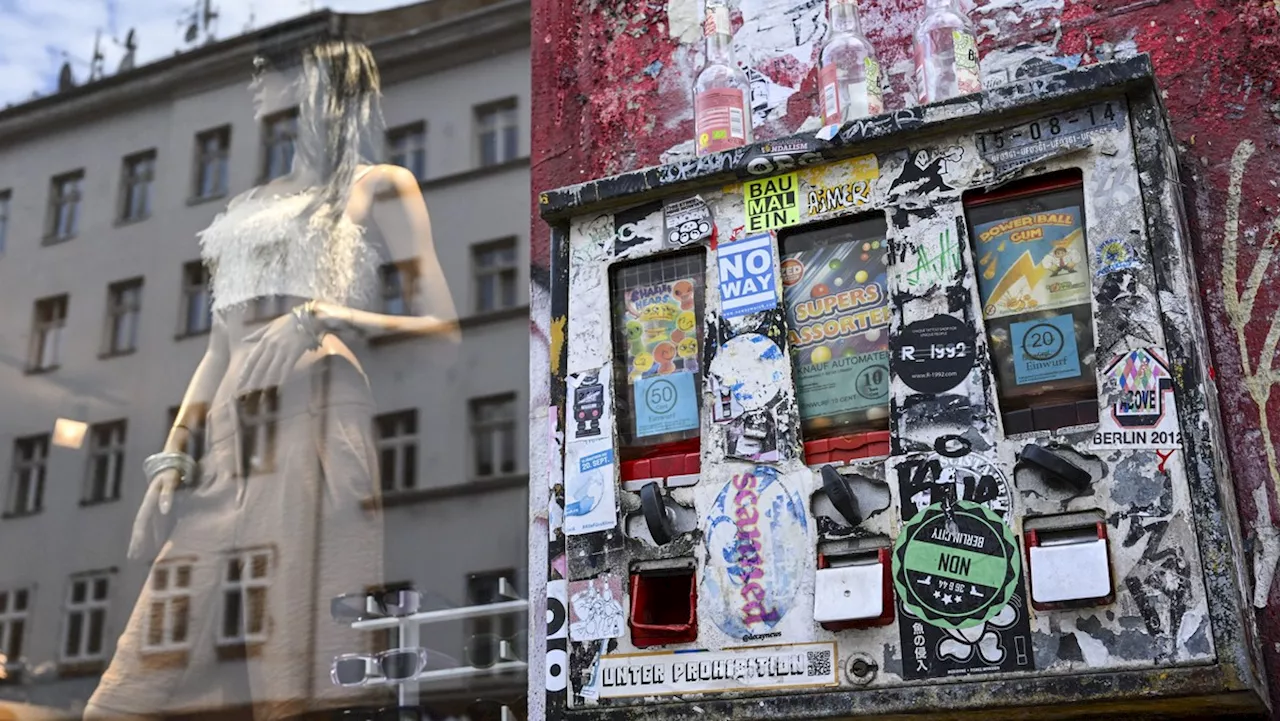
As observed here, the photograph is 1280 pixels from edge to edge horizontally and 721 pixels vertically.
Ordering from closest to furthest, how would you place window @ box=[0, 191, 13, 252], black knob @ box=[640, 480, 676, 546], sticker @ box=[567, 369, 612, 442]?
black knob @ box=[640, 480, 676, 546] < sticker @ box=[567, 369, 612, 442] < window @ box=[0, 191, 13, 252]

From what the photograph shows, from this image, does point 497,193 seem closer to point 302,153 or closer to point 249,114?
point 302,153

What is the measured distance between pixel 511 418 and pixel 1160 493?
2.76 m

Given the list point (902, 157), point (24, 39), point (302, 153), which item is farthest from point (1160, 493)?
point (24, 39)

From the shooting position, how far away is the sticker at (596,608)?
137 inches

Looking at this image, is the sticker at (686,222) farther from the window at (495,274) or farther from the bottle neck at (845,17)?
the window at (495,274)

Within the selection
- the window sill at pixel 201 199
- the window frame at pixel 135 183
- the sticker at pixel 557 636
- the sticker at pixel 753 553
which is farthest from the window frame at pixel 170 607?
the sticker at pixel 753 553

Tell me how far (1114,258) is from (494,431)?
2.74 metres

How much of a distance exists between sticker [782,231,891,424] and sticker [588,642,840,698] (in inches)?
24.4

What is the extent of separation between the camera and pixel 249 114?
6.26 m

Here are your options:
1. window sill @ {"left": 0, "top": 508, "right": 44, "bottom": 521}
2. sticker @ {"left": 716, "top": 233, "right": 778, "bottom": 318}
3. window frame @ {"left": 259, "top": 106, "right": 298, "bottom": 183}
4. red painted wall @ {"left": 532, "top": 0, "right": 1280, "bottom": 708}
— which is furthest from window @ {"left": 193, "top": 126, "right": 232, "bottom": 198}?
sticker @ {"left": 716, "top": 233, "right": 778, "bottom": 318}

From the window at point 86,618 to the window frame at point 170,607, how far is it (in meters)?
0.27

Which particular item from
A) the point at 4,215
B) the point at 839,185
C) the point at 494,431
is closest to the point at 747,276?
the point at 839,185

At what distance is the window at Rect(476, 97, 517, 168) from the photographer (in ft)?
18.2

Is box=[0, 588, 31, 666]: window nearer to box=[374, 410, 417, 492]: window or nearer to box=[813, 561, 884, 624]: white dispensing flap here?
box=[374, 410, 417, 492]: window
